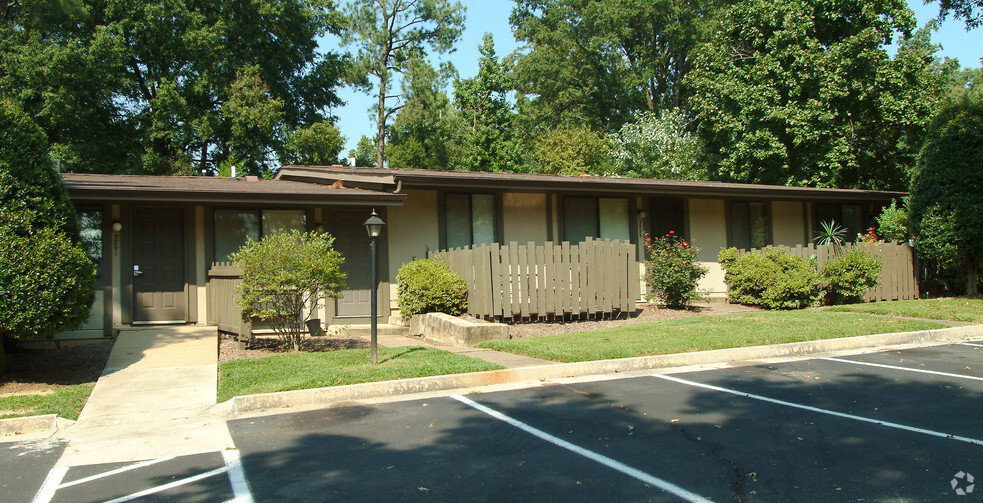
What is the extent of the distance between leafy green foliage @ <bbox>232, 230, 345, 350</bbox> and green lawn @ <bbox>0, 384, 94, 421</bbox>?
8.66 feet

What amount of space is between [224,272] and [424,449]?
7750mm

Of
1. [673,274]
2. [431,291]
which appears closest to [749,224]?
[673,274]

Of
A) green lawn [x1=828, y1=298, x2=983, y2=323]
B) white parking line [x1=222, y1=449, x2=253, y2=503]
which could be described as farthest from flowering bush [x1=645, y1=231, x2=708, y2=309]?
white parking line [x1=222, y1=449, x2=253, y2=503]

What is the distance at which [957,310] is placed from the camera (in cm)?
1462

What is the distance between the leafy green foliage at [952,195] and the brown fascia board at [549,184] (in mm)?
2558

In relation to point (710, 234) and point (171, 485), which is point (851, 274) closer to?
point (710, 234)

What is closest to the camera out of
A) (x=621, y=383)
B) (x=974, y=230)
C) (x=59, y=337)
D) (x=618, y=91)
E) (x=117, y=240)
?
(x=621, y=383)

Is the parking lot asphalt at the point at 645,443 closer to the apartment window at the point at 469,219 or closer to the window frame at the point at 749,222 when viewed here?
the apartment window at the point at 469,219

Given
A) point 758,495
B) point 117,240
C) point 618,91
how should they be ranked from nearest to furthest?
point 758,495
point 117,240
point 618,91

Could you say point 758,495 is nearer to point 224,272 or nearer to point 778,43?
point 224,272

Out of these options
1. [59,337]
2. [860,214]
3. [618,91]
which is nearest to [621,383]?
[59,337]

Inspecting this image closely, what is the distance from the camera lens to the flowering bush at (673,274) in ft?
51.3

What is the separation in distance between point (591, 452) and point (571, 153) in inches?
1037

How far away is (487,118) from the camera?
113 feet
